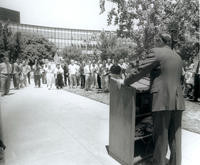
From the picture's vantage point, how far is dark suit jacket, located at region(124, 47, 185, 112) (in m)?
3.12

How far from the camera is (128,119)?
3.47m

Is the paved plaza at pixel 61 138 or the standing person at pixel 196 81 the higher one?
the standing person at pixel 196 81

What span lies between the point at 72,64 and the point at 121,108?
1239 cm

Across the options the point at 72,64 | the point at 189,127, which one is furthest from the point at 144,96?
the point at 72,64

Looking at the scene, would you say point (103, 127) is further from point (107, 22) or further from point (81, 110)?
point (107, 22)

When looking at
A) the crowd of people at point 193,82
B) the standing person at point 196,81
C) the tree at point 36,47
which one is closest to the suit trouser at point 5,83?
the crowd of people at point 193,82

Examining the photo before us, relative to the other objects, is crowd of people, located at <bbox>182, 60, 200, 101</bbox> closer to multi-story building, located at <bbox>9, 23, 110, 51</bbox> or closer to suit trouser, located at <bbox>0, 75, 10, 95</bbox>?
suit trouser, located at <bbox>0, 75, 10, 95</bbox>

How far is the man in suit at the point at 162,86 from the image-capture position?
313 centimetres

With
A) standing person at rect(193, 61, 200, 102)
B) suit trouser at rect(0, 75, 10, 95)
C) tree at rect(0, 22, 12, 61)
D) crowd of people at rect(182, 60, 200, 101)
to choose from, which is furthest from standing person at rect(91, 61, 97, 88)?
standing person at rect(193, 61, 200, 102)

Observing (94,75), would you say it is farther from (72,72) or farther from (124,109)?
(124,109)

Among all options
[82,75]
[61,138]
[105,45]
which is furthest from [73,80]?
[105,45]

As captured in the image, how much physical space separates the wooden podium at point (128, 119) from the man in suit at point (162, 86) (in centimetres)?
28

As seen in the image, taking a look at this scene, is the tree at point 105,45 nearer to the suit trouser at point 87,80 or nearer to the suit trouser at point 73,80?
the suit trouser at point 73,80

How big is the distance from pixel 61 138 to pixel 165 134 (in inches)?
103
